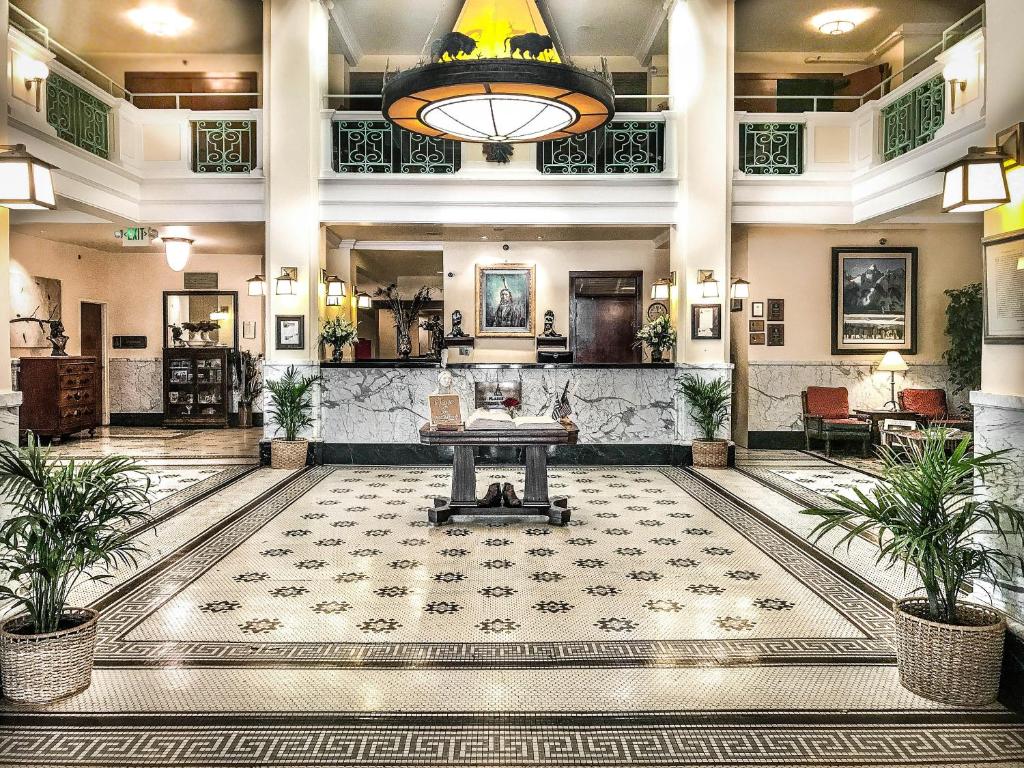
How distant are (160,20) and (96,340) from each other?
5.51m

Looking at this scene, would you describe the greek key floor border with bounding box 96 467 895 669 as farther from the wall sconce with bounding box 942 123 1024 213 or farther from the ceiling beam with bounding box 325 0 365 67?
the ceiling beam with bounding box 325 0 365 67

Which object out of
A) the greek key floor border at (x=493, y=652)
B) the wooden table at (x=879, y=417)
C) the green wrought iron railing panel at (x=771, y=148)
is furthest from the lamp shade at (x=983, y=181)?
the wooden table at (x=879, y=417)

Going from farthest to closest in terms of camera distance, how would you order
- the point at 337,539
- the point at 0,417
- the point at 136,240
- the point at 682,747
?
1. the point at 136,240
2. the point at 337,539
3. the point at 0,417
4. the point at 682,747

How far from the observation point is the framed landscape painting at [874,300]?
33.3 feet

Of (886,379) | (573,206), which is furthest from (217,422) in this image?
(886,379)

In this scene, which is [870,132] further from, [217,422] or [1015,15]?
[217,422]

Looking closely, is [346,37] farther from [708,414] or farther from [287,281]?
[708,414]

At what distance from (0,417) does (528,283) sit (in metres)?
8.21

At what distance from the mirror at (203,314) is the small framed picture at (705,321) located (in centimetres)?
826

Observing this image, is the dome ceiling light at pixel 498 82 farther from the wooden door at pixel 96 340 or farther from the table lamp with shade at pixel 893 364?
the wooden door at pixel 96 340

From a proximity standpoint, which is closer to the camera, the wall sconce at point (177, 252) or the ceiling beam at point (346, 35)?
the ceiling beam at point (346, 35)

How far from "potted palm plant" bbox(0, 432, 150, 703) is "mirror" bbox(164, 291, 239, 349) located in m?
10.3

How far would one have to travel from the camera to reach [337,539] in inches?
201

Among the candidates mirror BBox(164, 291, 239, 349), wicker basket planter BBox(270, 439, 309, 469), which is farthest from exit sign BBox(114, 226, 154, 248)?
wicker basket planter BBox(270, 439, 309, 469)
